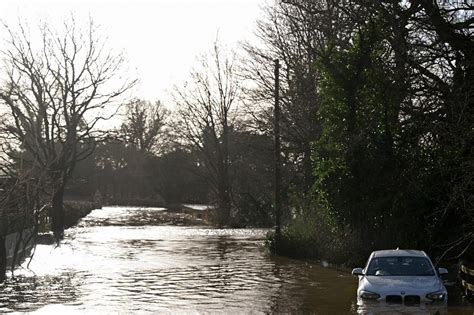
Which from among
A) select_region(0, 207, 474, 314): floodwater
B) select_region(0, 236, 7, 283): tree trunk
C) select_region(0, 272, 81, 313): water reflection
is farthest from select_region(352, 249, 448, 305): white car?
select_region(0, 236, 7, 283): tree trunk

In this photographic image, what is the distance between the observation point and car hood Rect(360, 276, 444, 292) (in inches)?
623

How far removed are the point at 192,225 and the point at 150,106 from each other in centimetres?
5700

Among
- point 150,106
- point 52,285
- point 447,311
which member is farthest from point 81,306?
point 150,106

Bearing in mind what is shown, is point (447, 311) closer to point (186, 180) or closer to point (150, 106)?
point (186, 180)

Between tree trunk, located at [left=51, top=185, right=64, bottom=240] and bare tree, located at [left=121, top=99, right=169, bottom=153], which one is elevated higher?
bare tree, located at [left=121, top=99, right=169, bottom=153]

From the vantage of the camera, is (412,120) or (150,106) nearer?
(412,120)

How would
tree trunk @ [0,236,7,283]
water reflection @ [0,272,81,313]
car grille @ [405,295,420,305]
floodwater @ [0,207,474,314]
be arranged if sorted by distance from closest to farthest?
car grille @ [405,295,420,305] → floodwater @ [0,207,474,314] → water reflection @ [0,272,81,313] → tree trunk @ [0,236,7,283]

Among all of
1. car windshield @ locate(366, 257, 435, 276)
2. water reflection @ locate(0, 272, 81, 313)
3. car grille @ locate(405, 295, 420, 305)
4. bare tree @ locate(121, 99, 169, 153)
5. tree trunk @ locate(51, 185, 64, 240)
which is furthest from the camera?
bare tree @ locate(121, 99, 169, 153)

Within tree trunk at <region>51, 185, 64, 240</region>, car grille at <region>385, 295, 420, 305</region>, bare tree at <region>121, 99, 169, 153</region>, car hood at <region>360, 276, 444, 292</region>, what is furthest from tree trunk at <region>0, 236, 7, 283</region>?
bare tree at <region>121, 99, 169, 153</region>

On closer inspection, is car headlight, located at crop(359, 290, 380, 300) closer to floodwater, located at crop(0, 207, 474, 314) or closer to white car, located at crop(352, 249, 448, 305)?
white car, located at crop(352, 249, 448, 305)

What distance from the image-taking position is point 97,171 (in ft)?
388

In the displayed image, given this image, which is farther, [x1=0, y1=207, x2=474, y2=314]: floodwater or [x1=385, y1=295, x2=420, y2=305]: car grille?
[x1=0, y1=207, x2=474, y2=314]: floodwater

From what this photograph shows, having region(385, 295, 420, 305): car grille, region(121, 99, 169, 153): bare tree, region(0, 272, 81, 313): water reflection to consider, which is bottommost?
region(0, 272, 81, 313): water reflection

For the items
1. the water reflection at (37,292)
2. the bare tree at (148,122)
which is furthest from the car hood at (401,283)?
the bare tree at (148,122)
